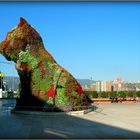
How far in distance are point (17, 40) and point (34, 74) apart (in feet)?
6.10

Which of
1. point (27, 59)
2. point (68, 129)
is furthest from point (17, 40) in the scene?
point (68, 129)

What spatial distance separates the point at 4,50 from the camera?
2031cm

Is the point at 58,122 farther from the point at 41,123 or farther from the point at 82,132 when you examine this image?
the point at 82,132

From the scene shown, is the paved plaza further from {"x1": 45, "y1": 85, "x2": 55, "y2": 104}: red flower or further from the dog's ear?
the dog's ear

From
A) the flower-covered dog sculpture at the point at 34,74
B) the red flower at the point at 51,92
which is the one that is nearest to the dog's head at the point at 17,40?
the flower-covered dog sculpture at the point at 34,74

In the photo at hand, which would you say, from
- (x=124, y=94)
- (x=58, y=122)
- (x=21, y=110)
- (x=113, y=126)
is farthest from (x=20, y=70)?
(x=124, y=94)

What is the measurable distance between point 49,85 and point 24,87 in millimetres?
1370

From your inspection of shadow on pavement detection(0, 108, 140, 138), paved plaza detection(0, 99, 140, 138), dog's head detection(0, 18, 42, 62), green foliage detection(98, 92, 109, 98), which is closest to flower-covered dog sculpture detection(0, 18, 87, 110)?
dog's head detection(0, 18, 42, 62)

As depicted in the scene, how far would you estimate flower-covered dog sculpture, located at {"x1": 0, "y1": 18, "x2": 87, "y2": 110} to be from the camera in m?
19.9

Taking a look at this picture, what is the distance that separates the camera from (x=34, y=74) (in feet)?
66.2

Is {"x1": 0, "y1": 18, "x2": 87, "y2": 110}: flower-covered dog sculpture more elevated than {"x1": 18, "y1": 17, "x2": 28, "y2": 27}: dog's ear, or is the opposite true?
{"x1": 18, "y1": 17, "x2": 28, "y2": 27}: dog's ear

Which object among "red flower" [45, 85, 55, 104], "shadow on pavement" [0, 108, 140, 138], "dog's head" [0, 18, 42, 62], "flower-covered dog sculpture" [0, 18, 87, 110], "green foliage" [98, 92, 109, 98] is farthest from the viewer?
"green foliage" [98, 92, 109, 98]

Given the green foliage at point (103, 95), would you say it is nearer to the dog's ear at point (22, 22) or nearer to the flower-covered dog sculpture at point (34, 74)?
the flower-covered dog sculpture at point (34, 74)

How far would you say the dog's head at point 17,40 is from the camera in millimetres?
20047
